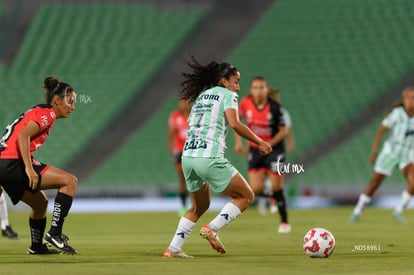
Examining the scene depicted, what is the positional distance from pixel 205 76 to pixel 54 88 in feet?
5.15

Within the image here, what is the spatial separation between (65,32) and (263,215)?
11435 millimetres

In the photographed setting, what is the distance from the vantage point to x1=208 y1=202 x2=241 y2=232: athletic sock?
32.2 ft

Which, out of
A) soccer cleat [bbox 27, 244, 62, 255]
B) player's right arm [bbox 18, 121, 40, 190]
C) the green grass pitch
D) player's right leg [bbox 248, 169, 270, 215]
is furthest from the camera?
player's right leg [bbox 248, 169, 270, 215]

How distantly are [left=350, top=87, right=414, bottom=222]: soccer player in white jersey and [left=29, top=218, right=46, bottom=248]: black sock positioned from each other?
803 centimetres

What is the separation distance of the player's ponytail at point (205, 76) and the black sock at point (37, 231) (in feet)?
6.66

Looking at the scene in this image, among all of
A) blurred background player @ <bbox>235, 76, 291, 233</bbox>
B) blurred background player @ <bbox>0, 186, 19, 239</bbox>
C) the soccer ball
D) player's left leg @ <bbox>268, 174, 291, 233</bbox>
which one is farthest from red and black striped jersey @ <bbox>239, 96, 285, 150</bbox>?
the soccer ball

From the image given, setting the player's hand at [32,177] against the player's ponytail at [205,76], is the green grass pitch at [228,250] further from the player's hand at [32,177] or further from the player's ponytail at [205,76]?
the player's ponytail at [205,76]

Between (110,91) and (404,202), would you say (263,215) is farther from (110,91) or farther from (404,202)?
(110,91)

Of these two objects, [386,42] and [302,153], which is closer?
[302,153]

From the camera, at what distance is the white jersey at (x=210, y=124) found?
9.74 m

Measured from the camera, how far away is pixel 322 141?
1016 inches

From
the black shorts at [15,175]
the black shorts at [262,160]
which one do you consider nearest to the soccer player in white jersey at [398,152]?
the black shorts at [262,160]

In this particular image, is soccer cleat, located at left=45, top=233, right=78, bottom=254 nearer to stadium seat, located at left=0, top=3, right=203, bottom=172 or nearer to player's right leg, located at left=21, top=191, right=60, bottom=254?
player's right leg, located at left=21, top=191, right=60, bottom=254

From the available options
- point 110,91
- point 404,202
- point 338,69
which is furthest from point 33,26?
point 404,202
